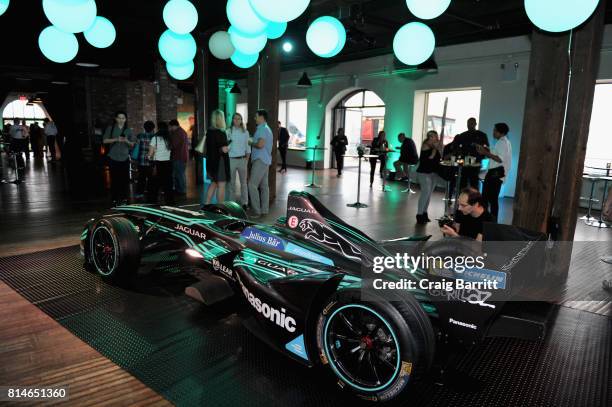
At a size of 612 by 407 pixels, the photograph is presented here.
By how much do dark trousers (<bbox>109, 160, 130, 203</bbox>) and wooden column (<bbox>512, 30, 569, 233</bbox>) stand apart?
5.86 metres

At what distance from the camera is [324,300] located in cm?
235

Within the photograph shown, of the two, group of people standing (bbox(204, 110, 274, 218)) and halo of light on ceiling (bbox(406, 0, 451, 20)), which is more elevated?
halo of light on ceiling (bbox(406, 0, 451, 20))

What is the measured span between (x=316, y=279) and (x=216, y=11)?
718 cm

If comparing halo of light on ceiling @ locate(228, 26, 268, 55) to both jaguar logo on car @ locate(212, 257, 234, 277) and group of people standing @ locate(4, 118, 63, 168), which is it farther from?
group of people standing @ locate(4, 118, 63, 168)

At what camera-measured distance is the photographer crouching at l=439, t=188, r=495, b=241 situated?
3609 mm

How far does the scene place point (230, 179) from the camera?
681 centimetres

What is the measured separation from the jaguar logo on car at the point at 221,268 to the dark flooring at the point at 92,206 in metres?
2.73

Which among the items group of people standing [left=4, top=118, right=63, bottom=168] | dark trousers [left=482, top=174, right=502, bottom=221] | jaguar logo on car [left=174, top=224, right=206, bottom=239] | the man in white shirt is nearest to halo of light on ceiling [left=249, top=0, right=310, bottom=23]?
jaguar logo on car [left=174, top=224, right=206, bottom=239]

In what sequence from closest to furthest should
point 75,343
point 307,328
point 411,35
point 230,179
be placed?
1. point 307,328
2. point 75,343
3. point 411,35
4. point 230,179

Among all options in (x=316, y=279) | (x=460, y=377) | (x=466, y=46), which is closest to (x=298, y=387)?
(x=316, y=279)

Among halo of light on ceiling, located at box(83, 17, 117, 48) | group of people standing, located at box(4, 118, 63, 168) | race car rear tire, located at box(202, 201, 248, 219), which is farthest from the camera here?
group of people standing, located at box(4, 118, 63, 168)

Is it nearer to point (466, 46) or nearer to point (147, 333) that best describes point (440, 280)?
point (147, 333)

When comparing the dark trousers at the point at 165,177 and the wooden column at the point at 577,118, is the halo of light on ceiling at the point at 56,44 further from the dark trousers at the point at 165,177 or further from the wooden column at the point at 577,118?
the wooden column at the point at 577,118

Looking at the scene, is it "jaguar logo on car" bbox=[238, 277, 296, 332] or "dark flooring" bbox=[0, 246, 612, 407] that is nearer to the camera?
"dark flooring" bbox=[0, 246, 612, 407]
